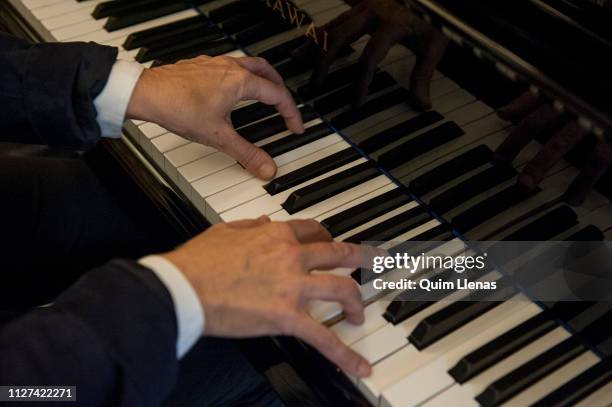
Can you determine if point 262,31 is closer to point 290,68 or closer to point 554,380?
point 290,68

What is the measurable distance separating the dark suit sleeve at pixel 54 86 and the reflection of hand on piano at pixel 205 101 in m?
0.08

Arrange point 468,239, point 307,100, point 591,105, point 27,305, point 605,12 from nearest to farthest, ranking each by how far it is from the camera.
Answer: point 591,105 → point 605,12 → point 468,239 → point 307,100 → point 27,305

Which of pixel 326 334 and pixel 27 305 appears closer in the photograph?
pixel 326 334

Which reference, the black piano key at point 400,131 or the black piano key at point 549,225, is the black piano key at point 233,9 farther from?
the black piano key at point 549,225

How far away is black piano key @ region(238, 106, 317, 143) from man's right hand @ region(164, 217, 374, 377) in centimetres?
35

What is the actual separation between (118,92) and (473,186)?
0.62m

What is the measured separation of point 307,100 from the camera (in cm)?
155

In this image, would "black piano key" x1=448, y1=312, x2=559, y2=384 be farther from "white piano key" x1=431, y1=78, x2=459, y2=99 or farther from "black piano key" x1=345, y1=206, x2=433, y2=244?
"white piano key" x1=431, y1=78, x2=459, y2=99

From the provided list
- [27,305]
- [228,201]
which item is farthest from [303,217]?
[27,305]

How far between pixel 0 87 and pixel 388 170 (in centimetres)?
69

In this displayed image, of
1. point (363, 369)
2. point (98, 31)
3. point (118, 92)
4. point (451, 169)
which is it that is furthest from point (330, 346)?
point (98, 31)

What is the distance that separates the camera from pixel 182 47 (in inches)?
66.8

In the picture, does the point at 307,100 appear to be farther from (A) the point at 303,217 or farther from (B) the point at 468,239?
(B) the point at 468,239

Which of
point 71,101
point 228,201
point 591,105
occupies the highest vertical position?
point 591,105
